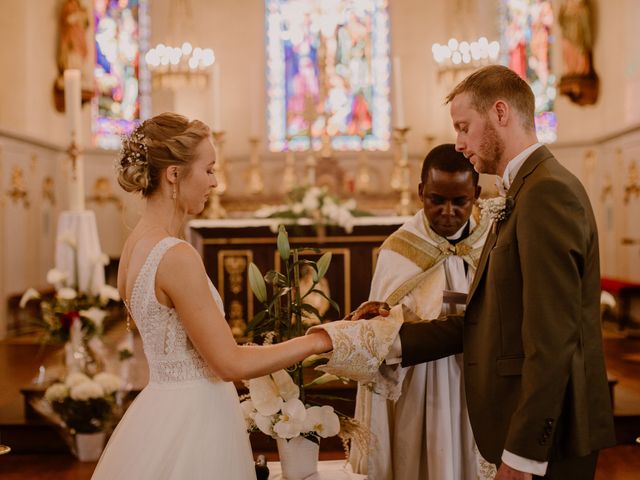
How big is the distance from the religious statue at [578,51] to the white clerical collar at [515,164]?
8.78 metres

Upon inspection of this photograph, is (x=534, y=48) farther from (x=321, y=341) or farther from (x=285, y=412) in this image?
(x=285, y=412)

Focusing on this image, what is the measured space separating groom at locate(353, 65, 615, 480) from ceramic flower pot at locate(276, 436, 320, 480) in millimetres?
491

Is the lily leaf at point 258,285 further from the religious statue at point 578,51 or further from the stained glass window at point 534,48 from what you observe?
the stained glass window at point 534,48

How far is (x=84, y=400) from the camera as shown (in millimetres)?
4477

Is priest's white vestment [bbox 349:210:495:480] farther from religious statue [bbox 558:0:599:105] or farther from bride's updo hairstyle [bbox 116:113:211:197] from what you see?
religious statue [bbox 558:0:599:105]

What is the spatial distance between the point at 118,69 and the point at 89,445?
7752 mm

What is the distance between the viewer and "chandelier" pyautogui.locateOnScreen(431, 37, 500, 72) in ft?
31.5

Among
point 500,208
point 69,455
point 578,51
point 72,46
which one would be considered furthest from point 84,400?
point 578,51

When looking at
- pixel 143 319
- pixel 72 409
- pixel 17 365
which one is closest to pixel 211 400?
pixel 143 319

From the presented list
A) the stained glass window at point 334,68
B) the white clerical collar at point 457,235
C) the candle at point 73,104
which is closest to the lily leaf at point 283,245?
the white clerical collar at point 457,235

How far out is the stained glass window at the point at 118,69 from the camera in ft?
36.4

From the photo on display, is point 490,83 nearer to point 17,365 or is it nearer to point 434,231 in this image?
point 434,231

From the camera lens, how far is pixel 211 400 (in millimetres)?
2166

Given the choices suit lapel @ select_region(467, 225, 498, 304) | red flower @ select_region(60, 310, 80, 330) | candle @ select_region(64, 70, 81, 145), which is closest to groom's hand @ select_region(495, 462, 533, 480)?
suit lapel @ select_region(467, 225, 498, 304)
